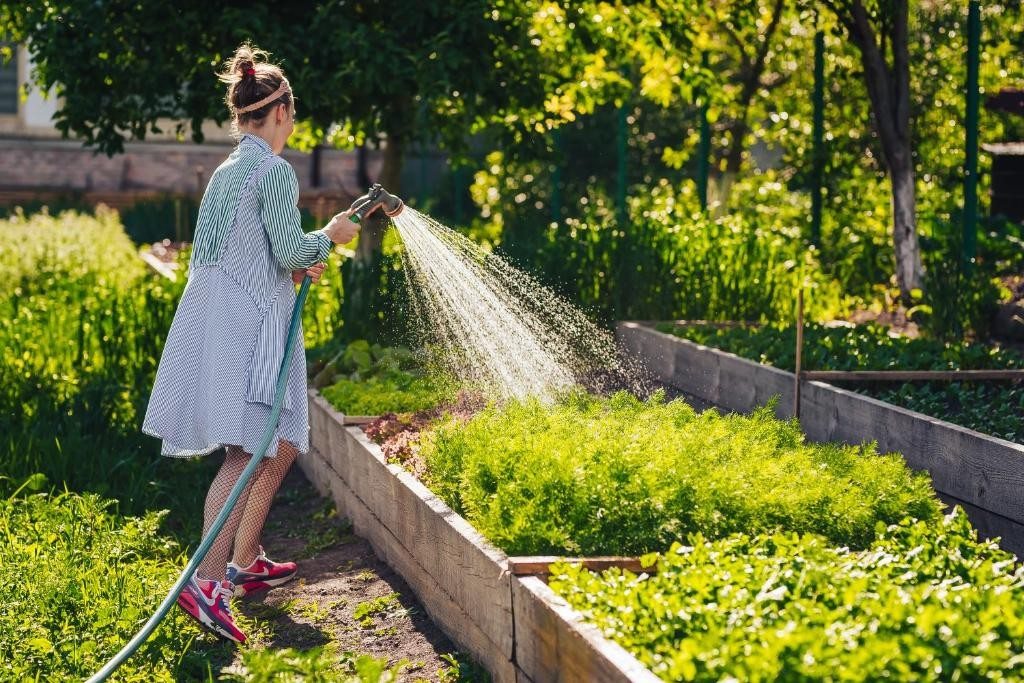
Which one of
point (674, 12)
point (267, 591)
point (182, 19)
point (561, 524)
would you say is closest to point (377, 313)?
point (182, 19)

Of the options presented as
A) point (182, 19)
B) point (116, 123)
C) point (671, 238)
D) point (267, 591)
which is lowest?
point (267, 591)

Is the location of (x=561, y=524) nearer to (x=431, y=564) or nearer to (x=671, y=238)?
(x=431, y=564)

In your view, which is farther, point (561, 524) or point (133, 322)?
point (133, 322)

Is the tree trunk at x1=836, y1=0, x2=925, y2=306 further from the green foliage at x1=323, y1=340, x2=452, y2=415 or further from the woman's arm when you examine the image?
the woman's arm

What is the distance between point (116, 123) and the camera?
9352 millimetres

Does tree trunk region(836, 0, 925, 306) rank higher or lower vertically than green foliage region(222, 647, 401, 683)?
higher

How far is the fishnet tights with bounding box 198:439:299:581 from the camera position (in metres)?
4.69

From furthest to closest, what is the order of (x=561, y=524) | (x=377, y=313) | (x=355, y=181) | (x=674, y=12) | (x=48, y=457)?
(x=355, y=181)
(x=674, y=12)
(x=377, y=313)
(x=48, y=457)
(x=561, y=524)

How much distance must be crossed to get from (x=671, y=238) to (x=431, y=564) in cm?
516

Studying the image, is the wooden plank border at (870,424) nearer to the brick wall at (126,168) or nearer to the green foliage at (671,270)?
the green foliage at (671,270)

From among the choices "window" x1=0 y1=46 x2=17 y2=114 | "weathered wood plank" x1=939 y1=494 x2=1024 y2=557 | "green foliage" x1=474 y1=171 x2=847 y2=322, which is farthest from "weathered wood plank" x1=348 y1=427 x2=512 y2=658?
"window" x1=0 y1=46 x2=17 y2=114

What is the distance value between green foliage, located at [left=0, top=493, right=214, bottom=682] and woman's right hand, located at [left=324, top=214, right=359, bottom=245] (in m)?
1.32

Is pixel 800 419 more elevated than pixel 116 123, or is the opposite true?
pixel 116 123

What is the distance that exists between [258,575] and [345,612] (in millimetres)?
421
